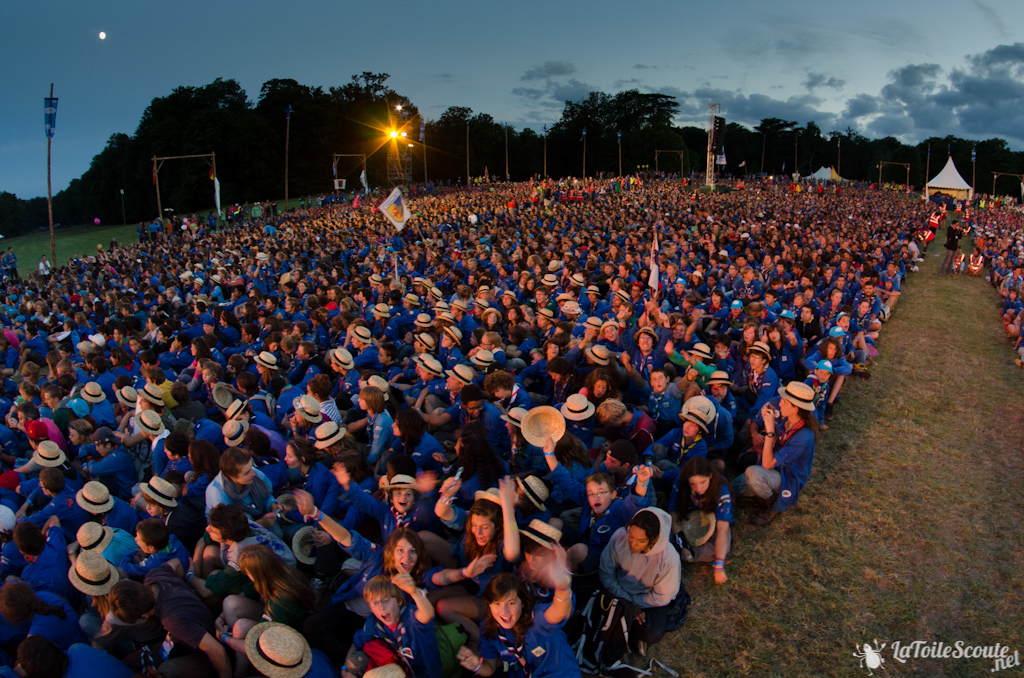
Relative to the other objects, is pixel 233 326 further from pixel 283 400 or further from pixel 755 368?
pixel 755 368

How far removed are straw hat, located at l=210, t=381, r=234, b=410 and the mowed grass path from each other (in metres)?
4.89

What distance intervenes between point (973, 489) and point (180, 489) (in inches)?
284

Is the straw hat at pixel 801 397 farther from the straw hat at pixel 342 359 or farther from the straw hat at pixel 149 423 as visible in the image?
the straw hat at pixel 149 423

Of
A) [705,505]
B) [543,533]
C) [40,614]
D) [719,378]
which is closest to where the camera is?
[543,533]

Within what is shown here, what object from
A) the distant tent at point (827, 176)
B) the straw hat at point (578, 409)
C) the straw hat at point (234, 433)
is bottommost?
the straw hat at point (234, 433)

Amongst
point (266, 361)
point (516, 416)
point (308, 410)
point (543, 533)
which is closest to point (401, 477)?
point (543, 533)

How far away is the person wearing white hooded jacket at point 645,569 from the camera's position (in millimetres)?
3357

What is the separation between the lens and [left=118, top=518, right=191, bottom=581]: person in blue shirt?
11.5ft

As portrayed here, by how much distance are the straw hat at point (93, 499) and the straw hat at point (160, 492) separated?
1.08ft

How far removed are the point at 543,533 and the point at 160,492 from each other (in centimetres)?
284

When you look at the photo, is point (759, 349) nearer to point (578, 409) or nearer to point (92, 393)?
point (578, 409)

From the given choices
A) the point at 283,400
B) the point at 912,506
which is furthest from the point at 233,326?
the point at 912,506

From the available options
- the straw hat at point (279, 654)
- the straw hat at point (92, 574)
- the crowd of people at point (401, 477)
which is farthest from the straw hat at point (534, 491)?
the straw hat at point (92, 574)

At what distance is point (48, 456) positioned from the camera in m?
4.86
